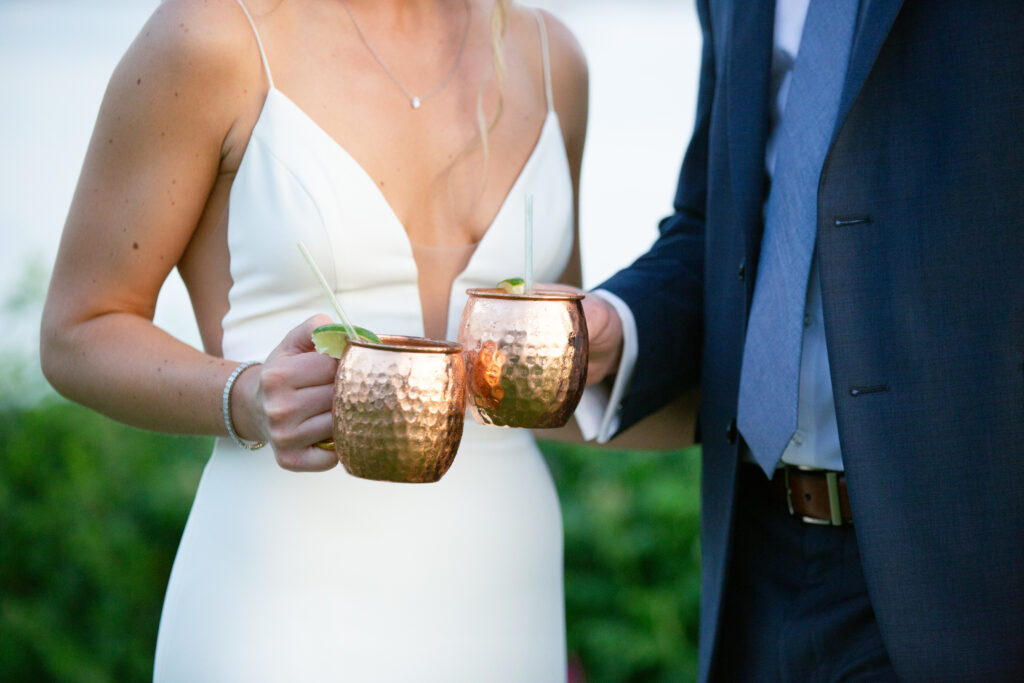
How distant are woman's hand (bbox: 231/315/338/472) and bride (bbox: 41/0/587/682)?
7.0 inches

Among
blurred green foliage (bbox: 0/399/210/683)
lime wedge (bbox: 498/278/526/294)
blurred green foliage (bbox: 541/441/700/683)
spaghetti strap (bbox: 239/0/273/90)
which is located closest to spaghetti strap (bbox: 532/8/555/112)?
spaghetti strap (bbox: 239/0/273/90)

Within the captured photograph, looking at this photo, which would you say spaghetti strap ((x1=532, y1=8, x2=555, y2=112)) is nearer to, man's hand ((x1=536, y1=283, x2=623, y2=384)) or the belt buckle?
man's hand ((x1=536, y1=283, x2=623, y2=384))

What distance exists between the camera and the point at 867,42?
187cm

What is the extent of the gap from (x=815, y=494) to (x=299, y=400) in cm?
113

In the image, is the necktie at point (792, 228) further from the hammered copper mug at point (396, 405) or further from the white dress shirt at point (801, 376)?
the hammered copper mug at point (396, 405)

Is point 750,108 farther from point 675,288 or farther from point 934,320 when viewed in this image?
point 934,320

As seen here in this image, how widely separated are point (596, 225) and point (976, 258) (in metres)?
4.75

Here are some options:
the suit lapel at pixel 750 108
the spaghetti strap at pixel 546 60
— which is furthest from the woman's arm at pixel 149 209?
the suit lapel at pixel 750 108

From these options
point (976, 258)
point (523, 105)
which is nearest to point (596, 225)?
point (523, 105)

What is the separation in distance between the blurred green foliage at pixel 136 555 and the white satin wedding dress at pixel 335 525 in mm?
1865

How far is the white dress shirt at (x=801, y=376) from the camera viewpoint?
6.82ft

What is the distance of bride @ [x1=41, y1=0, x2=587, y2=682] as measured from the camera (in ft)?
6.20

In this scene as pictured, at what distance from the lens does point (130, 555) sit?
390 centimetres

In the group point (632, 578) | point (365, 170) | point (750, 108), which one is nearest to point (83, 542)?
point (632, 578)
